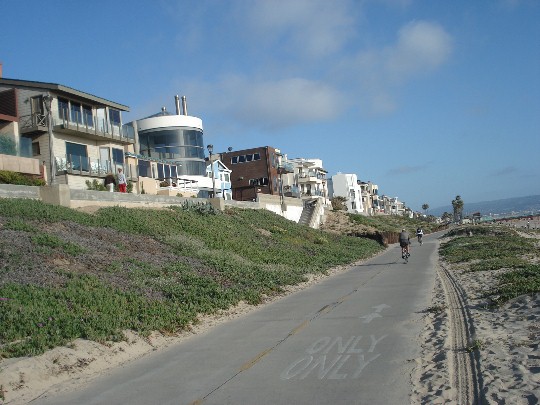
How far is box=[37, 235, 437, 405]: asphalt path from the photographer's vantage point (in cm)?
716

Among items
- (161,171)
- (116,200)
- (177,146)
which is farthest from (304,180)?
(116,200)

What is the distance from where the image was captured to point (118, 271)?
16203 millimetres

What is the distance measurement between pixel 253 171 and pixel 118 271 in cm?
6176

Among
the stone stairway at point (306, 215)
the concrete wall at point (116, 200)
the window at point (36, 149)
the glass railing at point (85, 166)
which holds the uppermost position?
the window at point (36, 149)

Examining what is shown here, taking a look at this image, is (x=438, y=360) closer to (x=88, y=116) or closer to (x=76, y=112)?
(x=76, y=112)

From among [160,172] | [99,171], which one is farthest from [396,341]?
[160,172]

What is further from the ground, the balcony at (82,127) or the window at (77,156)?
the balcony at (82,127)

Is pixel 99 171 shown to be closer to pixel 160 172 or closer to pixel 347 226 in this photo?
pixel 160 172

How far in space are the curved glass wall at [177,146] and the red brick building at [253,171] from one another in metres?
15.7

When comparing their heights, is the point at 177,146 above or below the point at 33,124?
above

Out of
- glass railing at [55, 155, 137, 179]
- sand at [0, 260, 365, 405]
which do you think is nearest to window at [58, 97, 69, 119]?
glass railing at [55, 155, 137, 179]

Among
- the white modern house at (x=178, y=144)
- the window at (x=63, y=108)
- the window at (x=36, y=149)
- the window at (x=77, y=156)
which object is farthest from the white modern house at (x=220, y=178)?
the window at (x=36, y=149)

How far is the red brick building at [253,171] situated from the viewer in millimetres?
76312

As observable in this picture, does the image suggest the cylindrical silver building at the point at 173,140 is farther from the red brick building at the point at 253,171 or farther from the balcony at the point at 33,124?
the balcony at the point at 33,124
